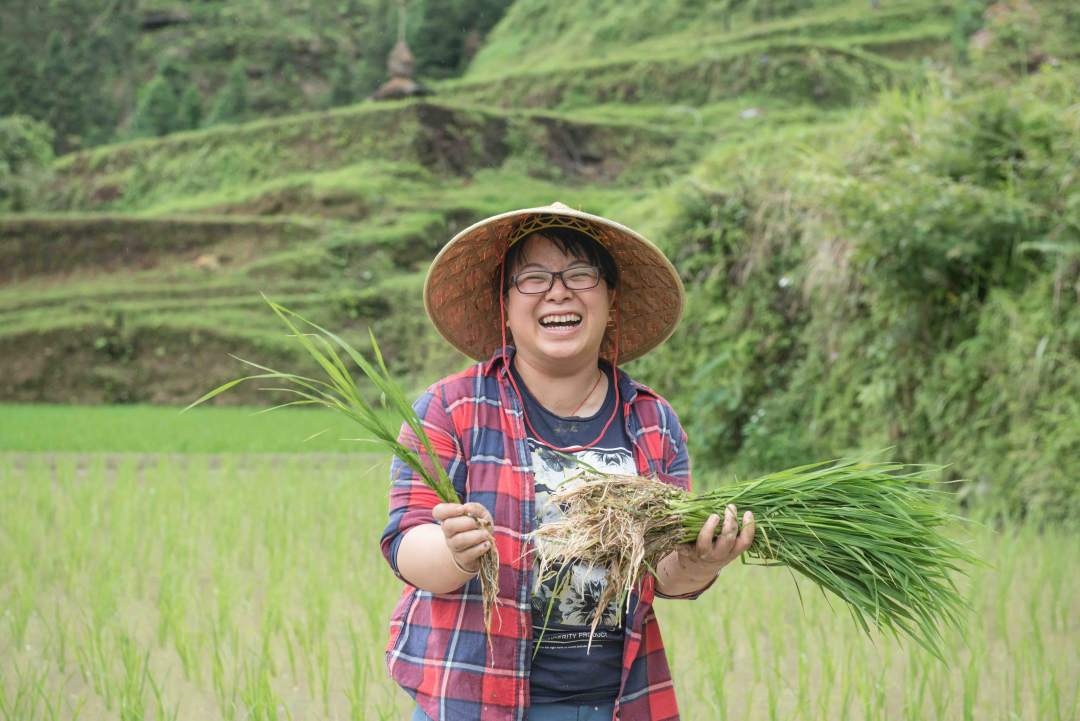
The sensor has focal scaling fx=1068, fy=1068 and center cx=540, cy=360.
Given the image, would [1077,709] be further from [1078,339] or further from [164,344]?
[164,344]

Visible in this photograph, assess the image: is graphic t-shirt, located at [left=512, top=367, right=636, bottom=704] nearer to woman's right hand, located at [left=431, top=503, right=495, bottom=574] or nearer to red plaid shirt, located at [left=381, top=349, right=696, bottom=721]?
red plaid shirt, located at [left=381, top=349, right=696, bottom=721]

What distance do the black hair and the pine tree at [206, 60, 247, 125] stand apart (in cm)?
2787

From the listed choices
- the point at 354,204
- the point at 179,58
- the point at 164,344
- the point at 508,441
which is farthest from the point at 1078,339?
the point at 179,58

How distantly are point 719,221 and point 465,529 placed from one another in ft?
13.8

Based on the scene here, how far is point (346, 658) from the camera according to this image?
2627mm

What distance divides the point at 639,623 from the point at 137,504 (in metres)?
3.62

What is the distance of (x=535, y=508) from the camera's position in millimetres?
1384

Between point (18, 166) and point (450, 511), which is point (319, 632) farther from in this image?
point (18, 166)

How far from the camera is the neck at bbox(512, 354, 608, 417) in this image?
4.86 ft

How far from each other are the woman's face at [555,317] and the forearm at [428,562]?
0.93 feet

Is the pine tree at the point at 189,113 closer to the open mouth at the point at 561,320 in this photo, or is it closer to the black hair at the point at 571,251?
the black hair at the point at 571,251

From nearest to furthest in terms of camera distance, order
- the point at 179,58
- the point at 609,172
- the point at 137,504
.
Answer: the point at 137,504 → the point at 609,172 → the point at 179,58

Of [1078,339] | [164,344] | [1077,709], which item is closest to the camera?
[1077,709]

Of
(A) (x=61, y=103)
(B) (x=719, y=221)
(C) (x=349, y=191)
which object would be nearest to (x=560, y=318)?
(B) (x=719, y=221)
